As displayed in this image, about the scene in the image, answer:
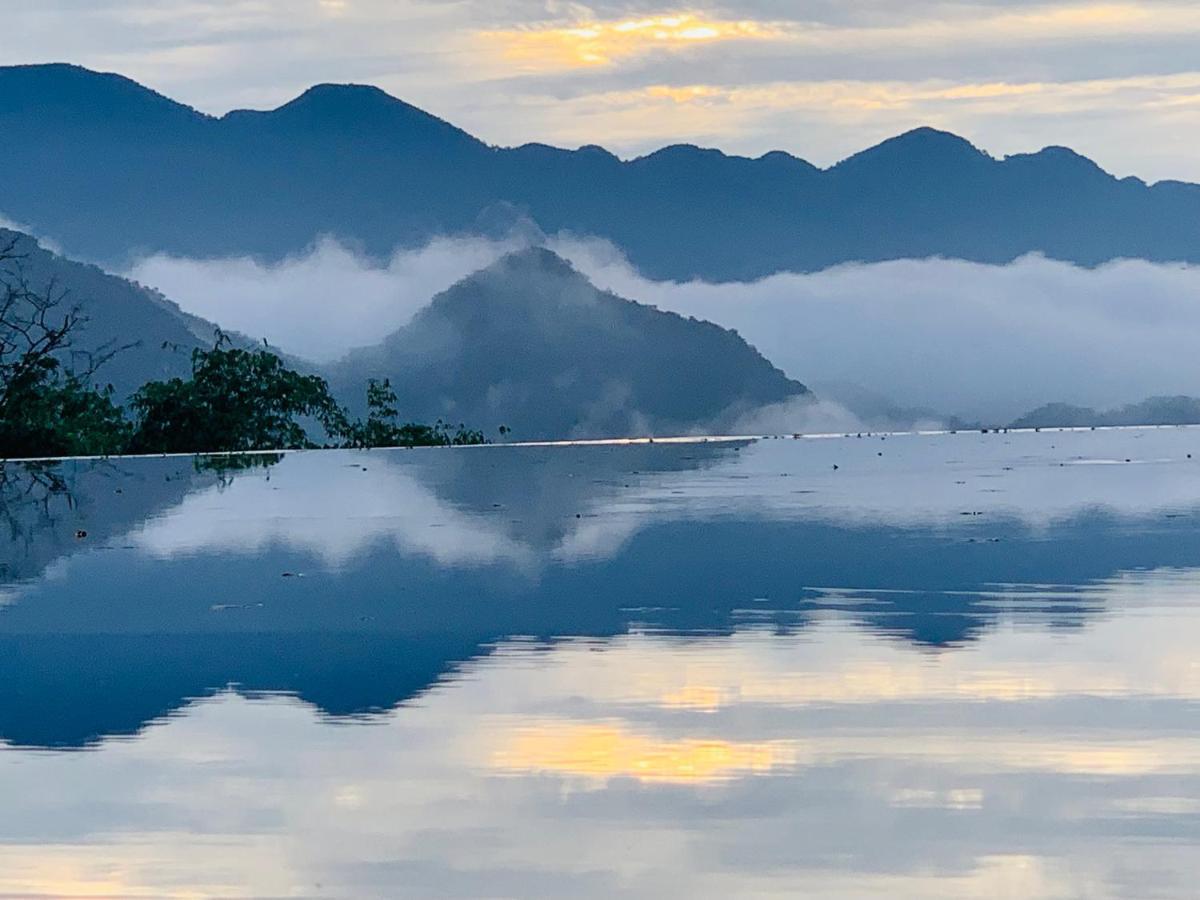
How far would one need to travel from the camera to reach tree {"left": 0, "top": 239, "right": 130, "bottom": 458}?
5062 cm

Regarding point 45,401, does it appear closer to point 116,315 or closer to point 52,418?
point 52,418

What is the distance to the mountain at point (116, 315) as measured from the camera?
142 meters

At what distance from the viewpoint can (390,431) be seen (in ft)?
238

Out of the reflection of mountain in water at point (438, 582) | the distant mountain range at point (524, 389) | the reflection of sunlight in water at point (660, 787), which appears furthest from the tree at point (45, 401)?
the distant mountain range at point (524, 389)

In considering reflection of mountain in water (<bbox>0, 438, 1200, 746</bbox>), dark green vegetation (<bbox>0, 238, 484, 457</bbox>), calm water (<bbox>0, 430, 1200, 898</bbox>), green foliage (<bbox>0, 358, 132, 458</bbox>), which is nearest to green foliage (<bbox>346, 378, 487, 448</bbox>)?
dark green vegetation (<bbox>0, 238, 484, 457</bbox>)

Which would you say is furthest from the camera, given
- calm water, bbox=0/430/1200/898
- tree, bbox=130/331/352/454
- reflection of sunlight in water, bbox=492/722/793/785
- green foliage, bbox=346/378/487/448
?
green foliage, bbox=346/378/487/448

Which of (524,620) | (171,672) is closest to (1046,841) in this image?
(171,672)

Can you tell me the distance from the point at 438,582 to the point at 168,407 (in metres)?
42.6

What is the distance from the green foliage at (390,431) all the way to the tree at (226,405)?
4.14 meters

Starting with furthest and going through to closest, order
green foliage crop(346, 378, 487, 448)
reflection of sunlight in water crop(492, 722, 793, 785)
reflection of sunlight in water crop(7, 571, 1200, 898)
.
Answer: green foliage crop(346, 378, 487, 448)
reflection of sunlight in water crop(492, 722, 793, 785)
reflection of sunlight in water crop(7, 571, 1200, 898)

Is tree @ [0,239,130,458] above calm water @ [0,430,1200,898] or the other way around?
above

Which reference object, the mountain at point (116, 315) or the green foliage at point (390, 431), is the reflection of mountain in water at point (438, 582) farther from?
the mountain at point (116, 315)

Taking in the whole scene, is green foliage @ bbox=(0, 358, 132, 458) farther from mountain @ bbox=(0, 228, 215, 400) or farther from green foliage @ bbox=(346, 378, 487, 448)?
mountain @ bbox=(0, 228, 215, 400)

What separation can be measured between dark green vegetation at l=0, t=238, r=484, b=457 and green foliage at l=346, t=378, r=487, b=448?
11cm
